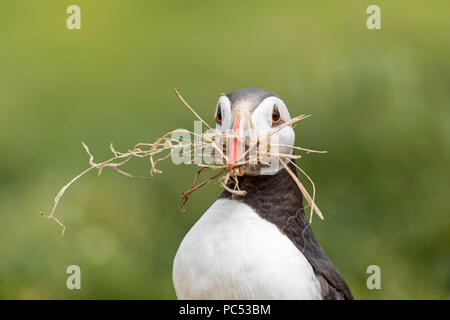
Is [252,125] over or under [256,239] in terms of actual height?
over

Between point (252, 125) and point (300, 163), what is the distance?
103 inches

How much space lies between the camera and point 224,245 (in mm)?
2203

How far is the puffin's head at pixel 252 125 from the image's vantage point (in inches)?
83.6

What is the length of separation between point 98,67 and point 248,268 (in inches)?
172

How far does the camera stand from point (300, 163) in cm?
477

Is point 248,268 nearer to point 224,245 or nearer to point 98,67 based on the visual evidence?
point 224,245

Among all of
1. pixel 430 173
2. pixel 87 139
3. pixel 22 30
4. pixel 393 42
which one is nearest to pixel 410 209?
pixel 430 173

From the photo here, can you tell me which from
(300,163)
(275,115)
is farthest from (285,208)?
(300,163)

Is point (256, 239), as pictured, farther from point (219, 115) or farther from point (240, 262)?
point (219, 115)

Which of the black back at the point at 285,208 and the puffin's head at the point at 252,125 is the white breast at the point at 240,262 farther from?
the puffin's head at the point at 252,125

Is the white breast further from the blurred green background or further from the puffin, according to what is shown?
the blurred green background

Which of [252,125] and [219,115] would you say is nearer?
[252,125]

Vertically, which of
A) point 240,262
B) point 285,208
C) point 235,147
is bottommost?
point 240,262
